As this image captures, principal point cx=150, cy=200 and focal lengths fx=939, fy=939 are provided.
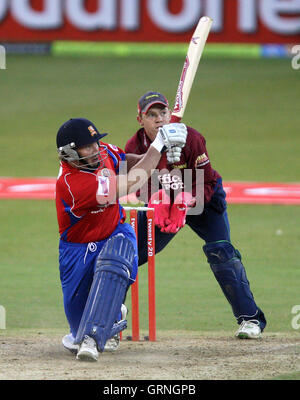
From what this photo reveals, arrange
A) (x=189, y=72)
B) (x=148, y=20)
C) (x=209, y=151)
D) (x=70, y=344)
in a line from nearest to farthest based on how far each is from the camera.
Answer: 1. (x=70, y=344)
2. (x=189, y=72)
3. (x=209, y=151)
4. (x=148, y=20)

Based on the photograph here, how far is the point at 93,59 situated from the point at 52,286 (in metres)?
15.5

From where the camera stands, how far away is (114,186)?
231 inches

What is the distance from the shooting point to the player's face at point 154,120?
23.0 ft

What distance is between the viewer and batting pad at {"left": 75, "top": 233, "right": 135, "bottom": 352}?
226 inches

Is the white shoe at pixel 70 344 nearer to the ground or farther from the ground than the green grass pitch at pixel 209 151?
nearer to the ground

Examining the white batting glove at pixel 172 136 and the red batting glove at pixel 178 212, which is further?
the red batting glove at pixel 178 212

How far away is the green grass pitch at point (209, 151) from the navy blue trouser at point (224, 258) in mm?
575

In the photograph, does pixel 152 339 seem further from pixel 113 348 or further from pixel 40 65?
pixel 40 65

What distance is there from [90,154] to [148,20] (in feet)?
49.7

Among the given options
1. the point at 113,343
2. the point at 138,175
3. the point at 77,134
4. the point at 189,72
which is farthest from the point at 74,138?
the point at 113,343

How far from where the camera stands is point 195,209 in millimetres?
6891

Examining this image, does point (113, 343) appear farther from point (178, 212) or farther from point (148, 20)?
point (148, 20)

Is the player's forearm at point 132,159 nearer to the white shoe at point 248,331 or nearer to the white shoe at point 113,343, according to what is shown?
the white shoe at point 113,343

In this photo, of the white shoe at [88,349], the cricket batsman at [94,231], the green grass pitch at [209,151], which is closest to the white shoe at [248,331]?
the green grass pitch at [209,151]
